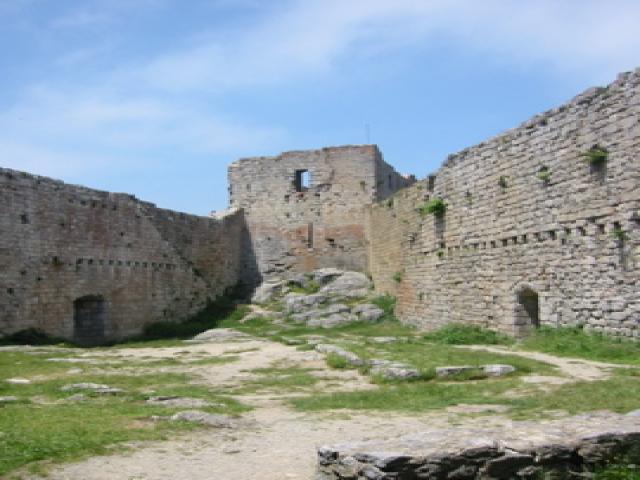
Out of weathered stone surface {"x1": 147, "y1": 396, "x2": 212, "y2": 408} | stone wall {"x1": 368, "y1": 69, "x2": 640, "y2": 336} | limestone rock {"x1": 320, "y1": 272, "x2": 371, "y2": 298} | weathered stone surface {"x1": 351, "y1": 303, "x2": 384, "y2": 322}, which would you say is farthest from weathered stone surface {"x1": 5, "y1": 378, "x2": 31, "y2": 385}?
limestone rock {"x1": 320, "y1": 272, "x2": 371, "y2": 298}

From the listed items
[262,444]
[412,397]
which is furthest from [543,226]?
[262,444]

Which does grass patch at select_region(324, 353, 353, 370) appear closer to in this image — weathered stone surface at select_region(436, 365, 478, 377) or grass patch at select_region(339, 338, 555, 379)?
grass patch at select_region(339, 338, 555, 379)

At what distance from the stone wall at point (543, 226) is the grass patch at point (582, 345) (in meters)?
0.21

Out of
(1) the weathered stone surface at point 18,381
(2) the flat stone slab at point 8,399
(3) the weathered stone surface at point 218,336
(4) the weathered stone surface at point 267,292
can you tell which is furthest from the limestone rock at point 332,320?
(2) the flat stone slab at point 8,399

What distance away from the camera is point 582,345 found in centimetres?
1260

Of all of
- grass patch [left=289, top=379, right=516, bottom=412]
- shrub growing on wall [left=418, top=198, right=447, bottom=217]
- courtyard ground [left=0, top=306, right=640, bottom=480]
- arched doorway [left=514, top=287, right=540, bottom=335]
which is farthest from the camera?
shrub growing on wall [left=418, top=198, right=447, bottom=217]

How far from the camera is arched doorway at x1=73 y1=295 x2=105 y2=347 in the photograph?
20.1 meters

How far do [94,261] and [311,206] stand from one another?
1007cm

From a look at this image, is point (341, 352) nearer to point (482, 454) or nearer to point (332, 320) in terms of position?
point (482, 454)

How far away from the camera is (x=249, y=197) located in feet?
94.0

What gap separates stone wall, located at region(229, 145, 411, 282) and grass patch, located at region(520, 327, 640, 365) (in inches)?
525

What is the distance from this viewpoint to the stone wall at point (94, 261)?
17.6m

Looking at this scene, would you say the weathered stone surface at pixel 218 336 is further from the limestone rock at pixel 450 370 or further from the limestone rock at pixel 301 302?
the limestone rock at pixel 450 370

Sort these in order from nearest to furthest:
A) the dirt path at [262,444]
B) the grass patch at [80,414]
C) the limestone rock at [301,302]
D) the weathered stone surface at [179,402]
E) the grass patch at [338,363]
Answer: the dirt path at [262,444], the grass patch at [80,414], the weathered stone surface at [179,402], the grass patch at [338,363], the limestone rock at [301,302]
